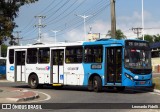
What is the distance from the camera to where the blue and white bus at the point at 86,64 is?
2306 centimetres

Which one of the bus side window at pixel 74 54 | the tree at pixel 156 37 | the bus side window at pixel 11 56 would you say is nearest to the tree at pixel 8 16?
the bus side window at pixel 11 56

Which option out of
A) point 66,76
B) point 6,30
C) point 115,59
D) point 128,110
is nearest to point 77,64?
point 66,76

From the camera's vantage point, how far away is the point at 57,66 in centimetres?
2659

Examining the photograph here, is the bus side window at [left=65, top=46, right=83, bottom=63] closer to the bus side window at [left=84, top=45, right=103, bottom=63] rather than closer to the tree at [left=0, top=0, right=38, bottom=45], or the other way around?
the bus side window at [left=84, top=45, right=103, bottom=63]

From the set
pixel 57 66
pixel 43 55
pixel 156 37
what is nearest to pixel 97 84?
pixel 57 66

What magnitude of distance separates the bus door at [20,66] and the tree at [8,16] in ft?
35.7

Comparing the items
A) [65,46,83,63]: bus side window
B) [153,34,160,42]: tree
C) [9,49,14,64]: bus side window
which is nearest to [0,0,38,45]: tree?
[9,49,14,64]: bus side window

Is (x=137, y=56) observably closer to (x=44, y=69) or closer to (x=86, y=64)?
(x=86, y=64)

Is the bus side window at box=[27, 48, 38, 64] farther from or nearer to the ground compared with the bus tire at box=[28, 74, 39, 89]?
farther from the ground

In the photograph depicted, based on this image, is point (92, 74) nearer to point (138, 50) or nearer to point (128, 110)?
point (138, 50)

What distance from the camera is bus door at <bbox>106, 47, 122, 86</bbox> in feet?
76.1

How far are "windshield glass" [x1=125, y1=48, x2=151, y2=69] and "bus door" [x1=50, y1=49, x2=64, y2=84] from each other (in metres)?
5.00

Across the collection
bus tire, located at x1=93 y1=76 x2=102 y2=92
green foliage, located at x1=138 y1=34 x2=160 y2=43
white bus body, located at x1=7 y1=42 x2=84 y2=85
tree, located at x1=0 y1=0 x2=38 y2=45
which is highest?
green foliage, located at x1=138 y1=34 x2=160 y2=43

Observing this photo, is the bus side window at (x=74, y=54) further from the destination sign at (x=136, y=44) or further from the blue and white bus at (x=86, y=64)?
the destination sign at (x=136, y=44)
